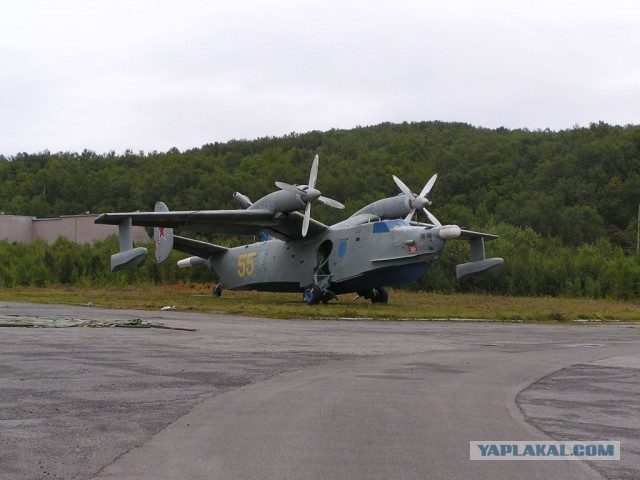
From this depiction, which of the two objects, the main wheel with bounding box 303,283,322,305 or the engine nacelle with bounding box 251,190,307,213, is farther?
the main wheel with bounding box 303,283,322,305

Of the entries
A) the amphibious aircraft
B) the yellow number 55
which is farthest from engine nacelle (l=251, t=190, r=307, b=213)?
the yellow number 55

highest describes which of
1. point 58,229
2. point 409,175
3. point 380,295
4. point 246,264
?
point 409,175

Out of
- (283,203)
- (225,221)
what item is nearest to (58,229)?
(225,221)

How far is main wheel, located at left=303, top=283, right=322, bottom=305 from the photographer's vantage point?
34.9m

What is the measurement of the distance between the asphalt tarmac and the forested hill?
6207 centimetres

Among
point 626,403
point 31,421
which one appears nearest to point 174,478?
point 31,421

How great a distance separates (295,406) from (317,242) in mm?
27206

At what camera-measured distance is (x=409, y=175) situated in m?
104

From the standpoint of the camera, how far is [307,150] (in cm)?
13550

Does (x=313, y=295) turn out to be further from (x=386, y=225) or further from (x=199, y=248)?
(x=199, y=248)

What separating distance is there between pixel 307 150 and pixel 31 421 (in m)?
129

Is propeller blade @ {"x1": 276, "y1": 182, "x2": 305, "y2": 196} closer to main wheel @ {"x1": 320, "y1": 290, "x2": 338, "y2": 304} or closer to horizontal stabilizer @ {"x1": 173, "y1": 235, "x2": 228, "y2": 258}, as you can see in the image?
main wheel @ {"x1": 320, "y1": 290, "x2": 338, "y2": 304}

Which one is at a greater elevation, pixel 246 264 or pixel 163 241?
pixel 163 241

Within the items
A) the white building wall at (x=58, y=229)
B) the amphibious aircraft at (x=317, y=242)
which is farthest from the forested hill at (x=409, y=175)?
the amphibious aircraft at (x=317, y=242)
